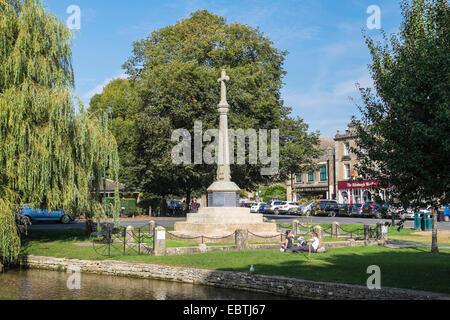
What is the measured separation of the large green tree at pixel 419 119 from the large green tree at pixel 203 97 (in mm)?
21015

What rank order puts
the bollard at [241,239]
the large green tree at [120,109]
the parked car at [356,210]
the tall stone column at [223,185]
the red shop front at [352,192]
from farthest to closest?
the red shop front at [352,192]
the parked car at [356,210]
the large green tree at [120,109]
the tall stone column at [223,185]
the bollard at [241,239]

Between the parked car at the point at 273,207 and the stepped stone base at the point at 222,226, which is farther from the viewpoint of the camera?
the parked car at the point at 273,207

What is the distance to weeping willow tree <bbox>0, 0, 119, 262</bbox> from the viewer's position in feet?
57.2

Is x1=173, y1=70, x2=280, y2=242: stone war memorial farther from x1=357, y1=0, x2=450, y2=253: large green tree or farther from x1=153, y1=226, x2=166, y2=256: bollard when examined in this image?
x1=357, y1=0, x2=450, y2=253: large green tree

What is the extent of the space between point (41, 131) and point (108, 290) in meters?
8.02

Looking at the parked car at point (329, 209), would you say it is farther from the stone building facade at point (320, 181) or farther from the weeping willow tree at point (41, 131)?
the weeping willow tree at point (41, 131)

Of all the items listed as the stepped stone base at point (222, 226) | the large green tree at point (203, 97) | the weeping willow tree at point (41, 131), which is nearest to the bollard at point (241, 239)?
the stepped stone base at point (222, 226)

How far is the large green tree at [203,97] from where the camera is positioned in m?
34.8

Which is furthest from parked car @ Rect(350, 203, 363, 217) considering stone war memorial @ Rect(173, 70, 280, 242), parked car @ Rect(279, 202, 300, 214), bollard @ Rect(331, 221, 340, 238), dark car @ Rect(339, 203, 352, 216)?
stone war memorial @ Rect(173, 70, 280, 242)

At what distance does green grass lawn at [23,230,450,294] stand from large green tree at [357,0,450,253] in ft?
7.99

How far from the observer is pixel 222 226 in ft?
73.9

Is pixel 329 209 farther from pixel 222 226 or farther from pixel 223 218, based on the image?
pixel 222 226

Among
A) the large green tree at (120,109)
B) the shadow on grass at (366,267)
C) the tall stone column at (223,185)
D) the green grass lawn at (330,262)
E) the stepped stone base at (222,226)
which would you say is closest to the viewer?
the shadow on grass at (366,267)
